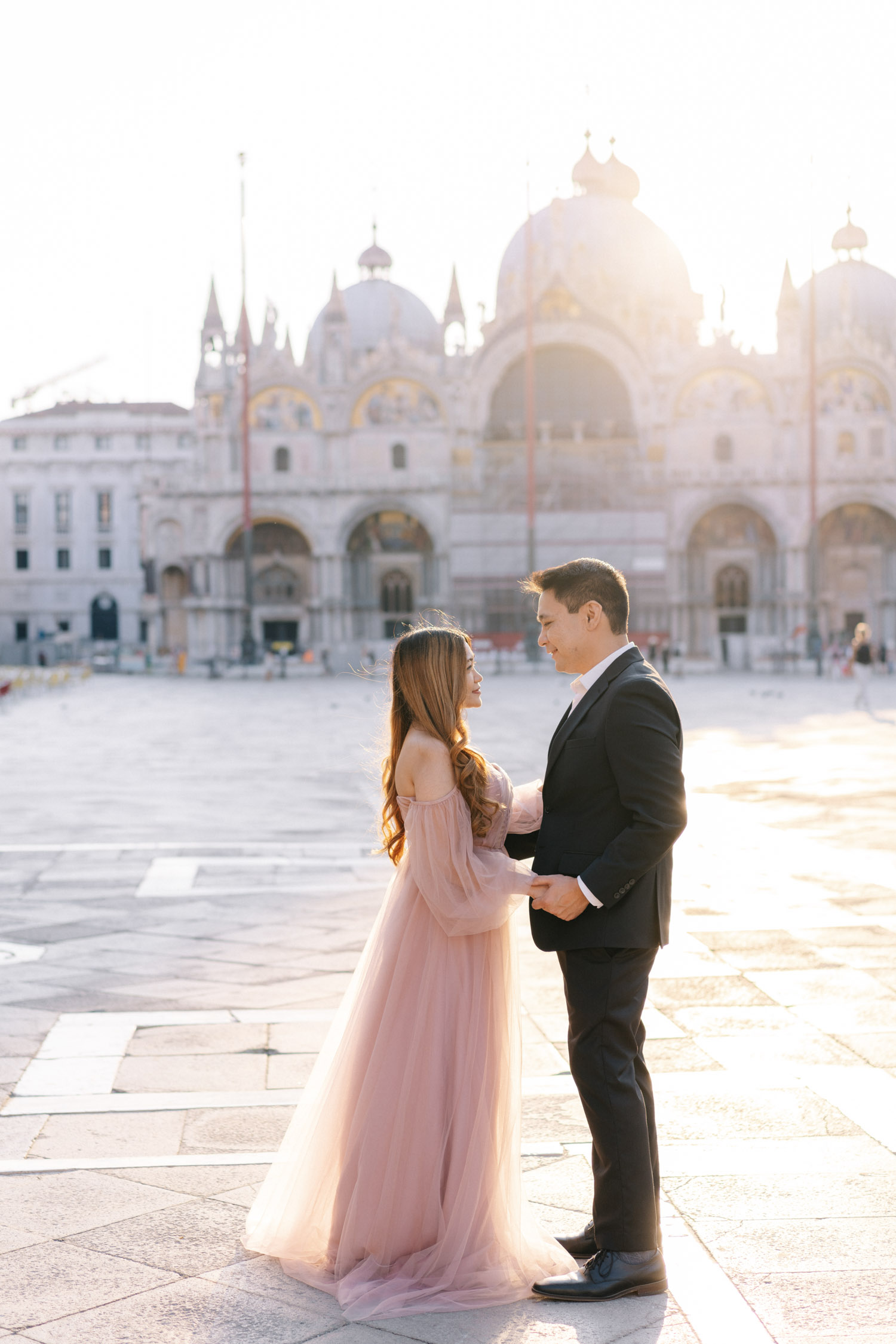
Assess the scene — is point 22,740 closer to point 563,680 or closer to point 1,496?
point 563,680

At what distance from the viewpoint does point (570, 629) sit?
3391 millimetres

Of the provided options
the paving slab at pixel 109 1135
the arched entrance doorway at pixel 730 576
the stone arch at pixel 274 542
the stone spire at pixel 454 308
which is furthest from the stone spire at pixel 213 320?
the paving slab at pixel 109 1135

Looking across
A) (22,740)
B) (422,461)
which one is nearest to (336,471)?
(422,461)

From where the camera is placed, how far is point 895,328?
68.1m

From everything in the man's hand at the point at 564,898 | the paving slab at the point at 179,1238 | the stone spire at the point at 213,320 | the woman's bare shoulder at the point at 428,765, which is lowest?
the paving slab at the point at 179,1238

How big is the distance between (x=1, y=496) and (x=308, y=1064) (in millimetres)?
81575

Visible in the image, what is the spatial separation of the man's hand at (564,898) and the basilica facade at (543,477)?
180 feet

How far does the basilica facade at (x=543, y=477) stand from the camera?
58.8m

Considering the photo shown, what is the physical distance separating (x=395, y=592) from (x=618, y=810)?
58.2 m

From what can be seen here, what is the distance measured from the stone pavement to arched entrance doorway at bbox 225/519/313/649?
49443 millimetres

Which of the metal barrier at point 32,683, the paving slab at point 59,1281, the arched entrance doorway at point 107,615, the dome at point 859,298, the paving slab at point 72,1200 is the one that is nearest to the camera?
the paving slab at point 59,1281

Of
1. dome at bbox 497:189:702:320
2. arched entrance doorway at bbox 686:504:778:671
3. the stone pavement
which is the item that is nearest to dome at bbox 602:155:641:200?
dome at bbox 497:189:702:320

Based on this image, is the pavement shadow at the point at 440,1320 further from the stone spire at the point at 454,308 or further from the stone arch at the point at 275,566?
the stone spire at the point at 454,308

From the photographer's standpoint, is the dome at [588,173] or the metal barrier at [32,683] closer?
the metal barrier at [32,683]
